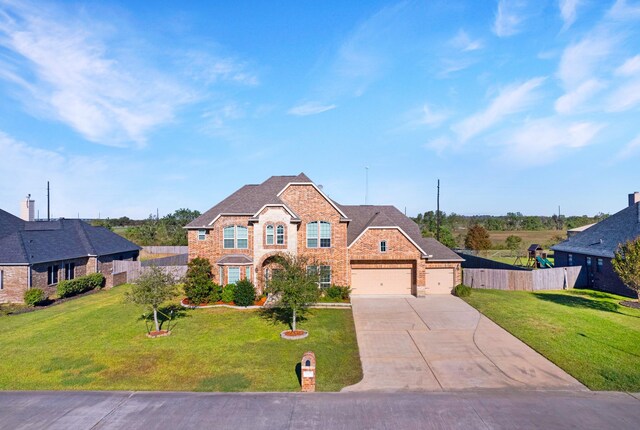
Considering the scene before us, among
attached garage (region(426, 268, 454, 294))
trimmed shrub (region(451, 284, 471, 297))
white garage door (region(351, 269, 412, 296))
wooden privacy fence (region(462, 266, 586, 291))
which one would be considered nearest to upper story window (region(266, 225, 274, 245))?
white garage door (region(351, 269, 412, 296))

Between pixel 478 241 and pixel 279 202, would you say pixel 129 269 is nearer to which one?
pixel 279 202

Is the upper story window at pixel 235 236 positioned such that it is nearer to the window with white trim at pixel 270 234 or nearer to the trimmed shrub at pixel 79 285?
the window with white trim at pixel 270 234

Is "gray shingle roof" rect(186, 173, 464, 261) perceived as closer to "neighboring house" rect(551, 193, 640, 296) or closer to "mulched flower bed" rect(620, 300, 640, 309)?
"mulched flower bed" rect(620, 300, 640, 309)

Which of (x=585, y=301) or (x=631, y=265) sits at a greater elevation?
(x=631, y=265)

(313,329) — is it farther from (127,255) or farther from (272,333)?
(127,255)

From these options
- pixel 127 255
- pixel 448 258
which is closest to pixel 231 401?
pixel 448 258

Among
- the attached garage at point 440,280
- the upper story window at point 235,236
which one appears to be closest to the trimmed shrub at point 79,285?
the upper story window at point 235,236

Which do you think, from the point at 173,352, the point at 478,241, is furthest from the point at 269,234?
the point at 478,241
